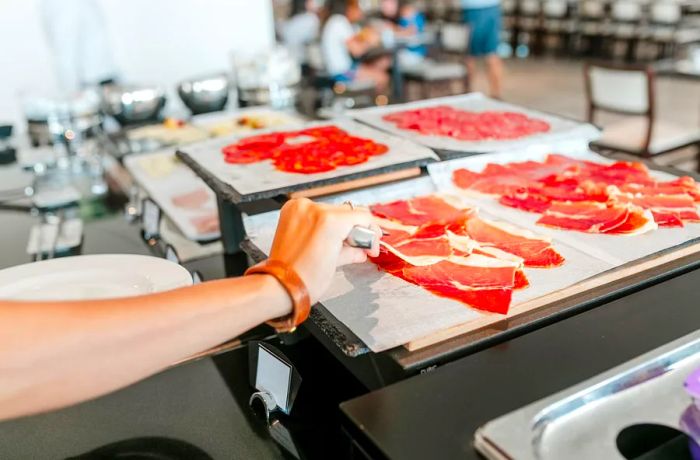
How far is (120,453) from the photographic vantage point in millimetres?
856

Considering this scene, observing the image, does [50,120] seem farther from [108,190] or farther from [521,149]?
[521,149]

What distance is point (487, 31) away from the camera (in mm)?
6266

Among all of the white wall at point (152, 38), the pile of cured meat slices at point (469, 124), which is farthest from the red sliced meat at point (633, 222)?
the white wall at point (152, 38)

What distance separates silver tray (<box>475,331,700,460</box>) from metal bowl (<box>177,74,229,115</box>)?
1.89m

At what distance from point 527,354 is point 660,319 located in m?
0.20

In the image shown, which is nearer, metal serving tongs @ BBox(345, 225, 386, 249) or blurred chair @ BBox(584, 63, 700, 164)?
metal serving tongs @ BBox(345, 225, 386, 249)

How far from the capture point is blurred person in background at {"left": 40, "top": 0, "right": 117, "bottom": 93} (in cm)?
318

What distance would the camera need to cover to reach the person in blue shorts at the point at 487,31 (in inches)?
245

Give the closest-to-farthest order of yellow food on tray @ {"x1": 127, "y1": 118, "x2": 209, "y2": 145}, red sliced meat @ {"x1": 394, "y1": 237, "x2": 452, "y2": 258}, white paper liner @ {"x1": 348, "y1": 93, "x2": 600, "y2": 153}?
red sliced meat @ {"x1": 394, "y1": 237, "x2": 452, "y2": 258} < white paper liner @ {"x1": 348, "y1": 93, "x2": 600, "y2": 153} < yellow food on tray @ {"x1": 127, "y1": 118, "x2": 209, "y2": 145}

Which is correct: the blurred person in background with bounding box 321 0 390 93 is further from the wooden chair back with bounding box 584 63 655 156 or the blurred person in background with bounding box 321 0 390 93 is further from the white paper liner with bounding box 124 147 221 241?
the white paper liner with bounding box 124 147 221 241

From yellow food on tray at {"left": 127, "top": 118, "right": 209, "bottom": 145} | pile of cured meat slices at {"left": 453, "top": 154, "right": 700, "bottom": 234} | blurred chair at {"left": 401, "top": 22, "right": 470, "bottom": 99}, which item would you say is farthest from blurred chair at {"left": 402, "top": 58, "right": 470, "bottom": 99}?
pile of cured meat slices at {"left": 453, "top": 154, "right": 700, "bottom": 234}

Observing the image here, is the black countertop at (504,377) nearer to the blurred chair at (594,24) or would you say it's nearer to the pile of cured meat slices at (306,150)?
the pile of cured meat slices at (306,150)

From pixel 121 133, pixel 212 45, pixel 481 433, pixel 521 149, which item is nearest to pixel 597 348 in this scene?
pixel 481 433

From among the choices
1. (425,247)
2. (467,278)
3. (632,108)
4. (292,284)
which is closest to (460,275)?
(467,278)
